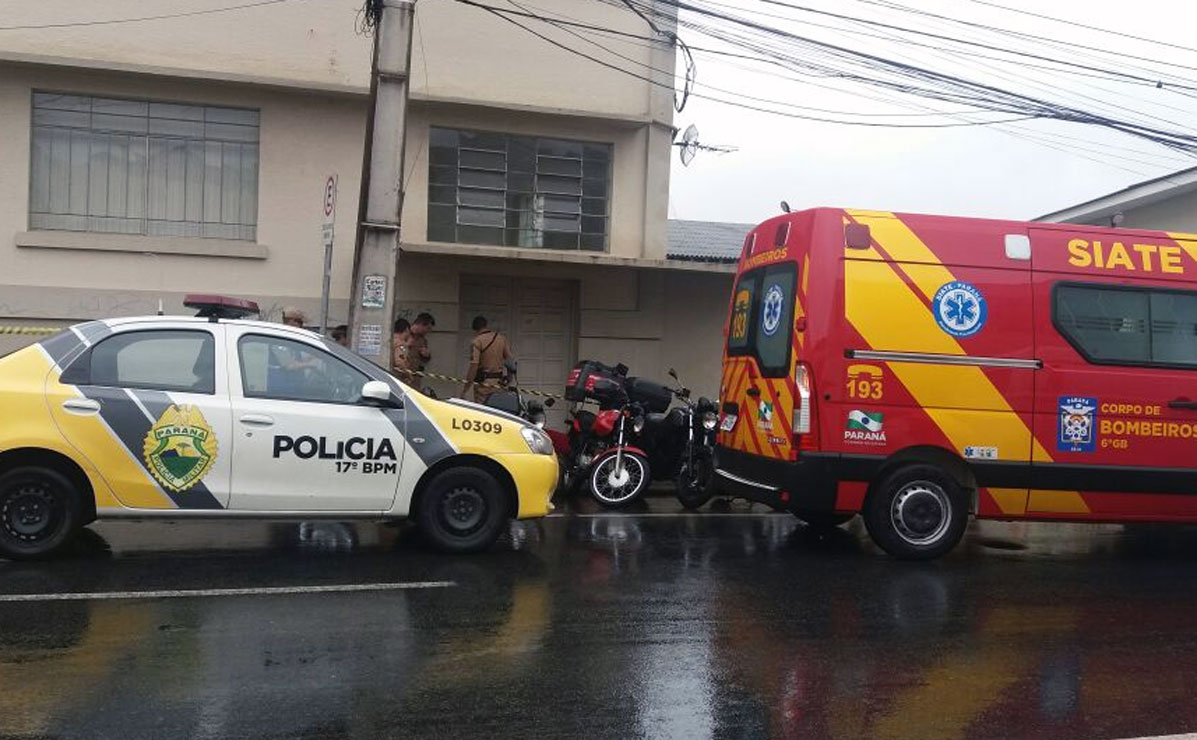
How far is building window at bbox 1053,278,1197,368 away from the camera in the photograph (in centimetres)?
771

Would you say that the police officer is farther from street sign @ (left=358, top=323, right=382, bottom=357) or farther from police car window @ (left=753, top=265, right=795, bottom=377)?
police car window @ (left=753, top=265, right=795, bottom=377)

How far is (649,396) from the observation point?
10.7 m

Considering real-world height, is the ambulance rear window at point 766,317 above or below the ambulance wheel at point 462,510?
above

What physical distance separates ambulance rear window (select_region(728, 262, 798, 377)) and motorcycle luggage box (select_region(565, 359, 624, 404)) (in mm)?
2211

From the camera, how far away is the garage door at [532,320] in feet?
44.6

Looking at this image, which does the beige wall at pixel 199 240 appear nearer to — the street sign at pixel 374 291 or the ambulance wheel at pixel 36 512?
the street sign at pixel 374 291

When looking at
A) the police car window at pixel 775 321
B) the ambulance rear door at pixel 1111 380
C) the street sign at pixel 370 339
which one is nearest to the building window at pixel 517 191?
the street sign at pixel 370 339

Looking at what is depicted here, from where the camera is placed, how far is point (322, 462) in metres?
6.77

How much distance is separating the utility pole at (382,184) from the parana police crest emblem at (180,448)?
11.3ft

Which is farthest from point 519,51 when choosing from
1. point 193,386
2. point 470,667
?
point 470,667

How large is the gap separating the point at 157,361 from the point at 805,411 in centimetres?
439

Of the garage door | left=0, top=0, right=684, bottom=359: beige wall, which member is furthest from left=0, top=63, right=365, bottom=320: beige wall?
the garage door

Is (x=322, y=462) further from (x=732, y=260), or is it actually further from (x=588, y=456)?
(x=732, y=260)

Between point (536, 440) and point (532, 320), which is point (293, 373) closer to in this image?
point (536, 440)
